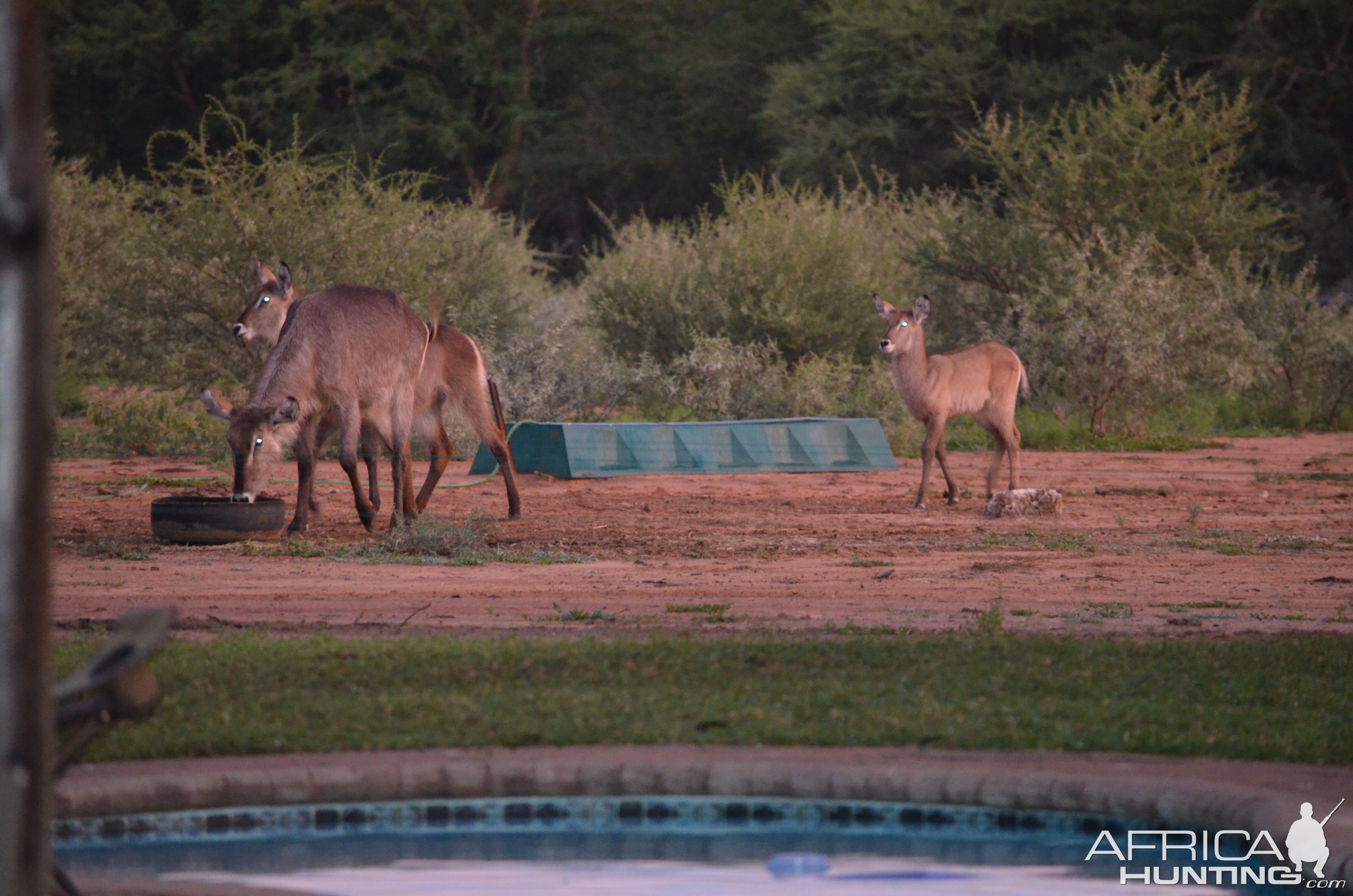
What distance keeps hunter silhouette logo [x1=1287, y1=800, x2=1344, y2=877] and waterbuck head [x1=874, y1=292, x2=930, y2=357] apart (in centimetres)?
1075

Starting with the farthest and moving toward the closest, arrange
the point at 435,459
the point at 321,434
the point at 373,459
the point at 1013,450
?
the point at 1013,450 < the point at 435,459 < the point at 373,459 < the point at 321,434

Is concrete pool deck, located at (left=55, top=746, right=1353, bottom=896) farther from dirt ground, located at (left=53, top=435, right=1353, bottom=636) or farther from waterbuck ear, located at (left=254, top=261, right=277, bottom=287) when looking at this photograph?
waterbuck ear, located at (left=254, top=261, right=277, bottom=287)

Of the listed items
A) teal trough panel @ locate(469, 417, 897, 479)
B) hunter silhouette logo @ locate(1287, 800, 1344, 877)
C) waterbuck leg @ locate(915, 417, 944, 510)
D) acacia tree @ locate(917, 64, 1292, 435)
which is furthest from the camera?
acacia tree @ locate(917, 64, 1292, 435)

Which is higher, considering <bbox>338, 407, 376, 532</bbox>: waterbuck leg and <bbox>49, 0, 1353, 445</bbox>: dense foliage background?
<bbox>49, 0, 1353, 445</bbox>: dense foliage background

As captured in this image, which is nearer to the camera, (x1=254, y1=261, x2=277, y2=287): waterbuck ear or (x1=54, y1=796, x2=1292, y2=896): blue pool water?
(x1=54, y1=796, x2=1292, y2=896): blue pool water

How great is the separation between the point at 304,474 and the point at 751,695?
271 inches

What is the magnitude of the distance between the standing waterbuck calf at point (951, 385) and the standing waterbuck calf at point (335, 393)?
184 inches

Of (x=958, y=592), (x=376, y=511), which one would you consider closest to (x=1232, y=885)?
(x=958, y=592)

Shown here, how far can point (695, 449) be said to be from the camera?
709 inches

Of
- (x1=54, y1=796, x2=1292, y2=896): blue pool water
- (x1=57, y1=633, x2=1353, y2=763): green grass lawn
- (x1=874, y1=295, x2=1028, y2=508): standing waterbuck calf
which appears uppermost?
(x1=874, y1=295, x2=1028, y2=508): standing waterbuck calf

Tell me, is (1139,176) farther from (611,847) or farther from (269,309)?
(611,847)

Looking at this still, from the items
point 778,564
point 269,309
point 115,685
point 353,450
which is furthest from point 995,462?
point 115,685

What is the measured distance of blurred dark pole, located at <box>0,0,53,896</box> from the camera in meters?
3.12

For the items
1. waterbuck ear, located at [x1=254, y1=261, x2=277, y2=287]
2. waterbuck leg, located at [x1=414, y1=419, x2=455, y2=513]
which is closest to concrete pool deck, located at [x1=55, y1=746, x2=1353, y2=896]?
waterbuck leg, located at [x1=414, y1=419, x2=455, y2=513]
